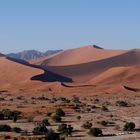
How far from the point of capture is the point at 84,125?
3147 centimetres

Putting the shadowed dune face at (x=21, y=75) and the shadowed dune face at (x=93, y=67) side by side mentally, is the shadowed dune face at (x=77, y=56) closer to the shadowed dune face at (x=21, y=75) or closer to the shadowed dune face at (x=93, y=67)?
the shadowed dune face at (x=93, y=67)

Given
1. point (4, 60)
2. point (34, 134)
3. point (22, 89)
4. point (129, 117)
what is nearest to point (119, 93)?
point (22, 89)

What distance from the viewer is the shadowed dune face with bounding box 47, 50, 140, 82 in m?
116

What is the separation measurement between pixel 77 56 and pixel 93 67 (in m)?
44.0

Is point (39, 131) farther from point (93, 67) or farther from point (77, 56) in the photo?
point (77, 56)

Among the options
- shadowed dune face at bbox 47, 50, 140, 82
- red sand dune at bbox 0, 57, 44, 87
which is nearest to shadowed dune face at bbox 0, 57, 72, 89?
red sand dune at bbox 0, 57, 44, 87

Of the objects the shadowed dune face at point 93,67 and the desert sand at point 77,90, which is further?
the shadowed dune face at point 93,67

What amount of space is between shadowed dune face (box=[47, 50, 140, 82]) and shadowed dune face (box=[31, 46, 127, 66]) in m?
15.1

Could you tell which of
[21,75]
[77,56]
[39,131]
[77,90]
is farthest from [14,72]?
[39,131]

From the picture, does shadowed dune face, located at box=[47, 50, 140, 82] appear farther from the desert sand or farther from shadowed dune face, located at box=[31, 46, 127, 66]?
shadowed dune face, located at box=[31, 46, 127, 66]

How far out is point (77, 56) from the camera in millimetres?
167375

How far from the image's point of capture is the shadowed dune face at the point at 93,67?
382ft

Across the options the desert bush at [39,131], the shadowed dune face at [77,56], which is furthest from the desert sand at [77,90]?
the desert bush at [39,131]

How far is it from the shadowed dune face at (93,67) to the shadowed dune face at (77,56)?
15132 millimetres
